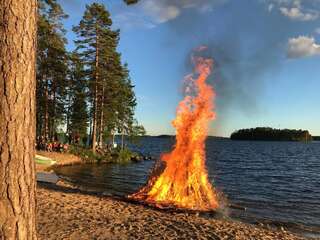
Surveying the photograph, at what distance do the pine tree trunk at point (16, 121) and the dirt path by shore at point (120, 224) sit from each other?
6.43 metres

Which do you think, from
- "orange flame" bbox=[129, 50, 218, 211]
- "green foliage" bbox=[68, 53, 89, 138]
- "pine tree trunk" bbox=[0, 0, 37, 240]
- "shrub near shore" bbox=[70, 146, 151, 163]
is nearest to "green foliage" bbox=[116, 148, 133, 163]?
"shrub near shore" bbox=[70, 146, 151, 163]

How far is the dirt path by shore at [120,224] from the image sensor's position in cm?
1085

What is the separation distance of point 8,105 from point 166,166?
14.7 metres

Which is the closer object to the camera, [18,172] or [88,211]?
[18,172]

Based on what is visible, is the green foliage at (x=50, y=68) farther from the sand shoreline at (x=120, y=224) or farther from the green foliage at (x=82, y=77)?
the sand shoreline at (x=120, y=224)

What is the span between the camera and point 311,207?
22344 millimetres

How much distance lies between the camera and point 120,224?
12203 millimetres

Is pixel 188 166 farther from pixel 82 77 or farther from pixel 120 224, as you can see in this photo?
pixel 82 77

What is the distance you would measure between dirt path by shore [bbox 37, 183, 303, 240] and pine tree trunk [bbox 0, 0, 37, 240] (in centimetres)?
643

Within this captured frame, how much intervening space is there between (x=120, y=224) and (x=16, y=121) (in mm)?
8859

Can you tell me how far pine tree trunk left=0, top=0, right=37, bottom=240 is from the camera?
153 inches

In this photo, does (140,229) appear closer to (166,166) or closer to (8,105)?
(166,166)

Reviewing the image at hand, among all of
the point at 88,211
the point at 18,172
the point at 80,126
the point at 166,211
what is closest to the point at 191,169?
the point at 166,211

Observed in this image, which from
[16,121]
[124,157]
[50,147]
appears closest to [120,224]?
[16,121]
